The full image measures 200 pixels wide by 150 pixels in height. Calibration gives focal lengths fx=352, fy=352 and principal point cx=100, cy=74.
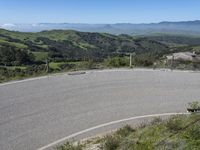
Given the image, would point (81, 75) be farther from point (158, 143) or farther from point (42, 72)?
point (158, 143)

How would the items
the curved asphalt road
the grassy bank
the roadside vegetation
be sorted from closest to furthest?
the grassy bank → the curved asphalt road → the roadside vegetation

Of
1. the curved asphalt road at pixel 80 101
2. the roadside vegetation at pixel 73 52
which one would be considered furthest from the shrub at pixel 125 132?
the roadside vegetation at pixel 73 52

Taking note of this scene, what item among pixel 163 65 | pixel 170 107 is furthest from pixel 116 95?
pixel 163 65

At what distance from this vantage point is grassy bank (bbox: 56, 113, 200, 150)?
6131 millimetres

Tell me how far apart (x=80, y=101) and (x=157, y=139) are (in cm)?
544

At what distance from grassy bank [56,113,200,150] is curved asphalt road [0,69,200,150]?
4.74 ft

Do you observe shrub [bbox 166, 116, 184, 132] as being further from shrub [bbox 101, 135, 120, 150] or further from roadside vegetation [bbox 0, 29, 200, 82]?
roadside vegetation [bbox 0, 29, 200, 82]

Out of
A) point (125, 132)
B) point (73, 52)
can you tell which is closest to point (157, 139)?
point (125, 132)

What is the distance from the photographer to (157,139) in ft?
23.3

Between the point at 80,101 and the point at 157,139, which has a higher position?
the point at 157,139

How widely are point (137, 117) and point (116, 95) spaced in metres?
2.13

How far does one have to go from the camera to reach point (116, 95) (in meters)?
13.0

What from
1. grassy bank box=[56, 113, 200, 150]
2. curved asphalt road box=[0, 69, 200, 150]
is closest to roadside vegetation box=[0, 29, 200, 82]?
curved asphalt road box=[0, 69, 200, 150]

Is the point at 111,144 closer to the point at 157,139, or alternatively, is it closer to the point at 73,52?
the point at 157,139
